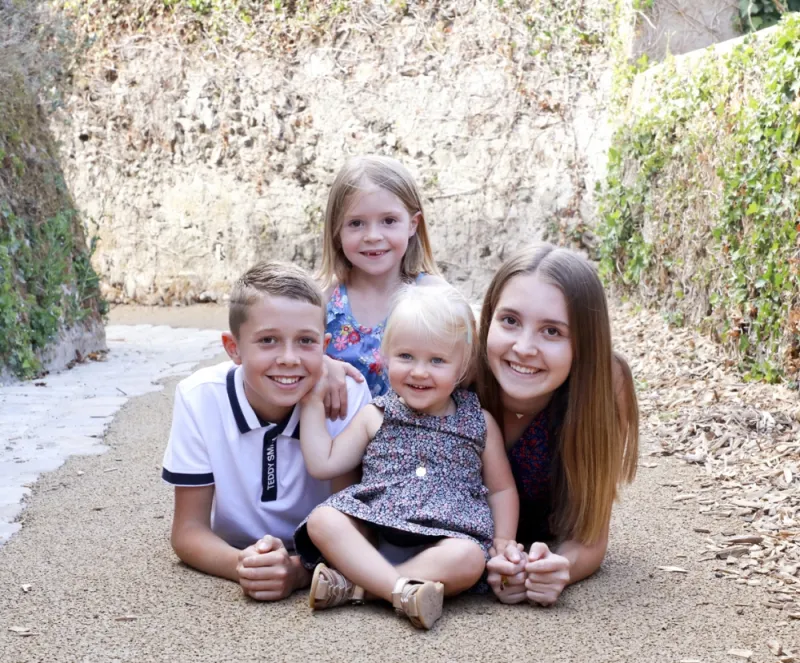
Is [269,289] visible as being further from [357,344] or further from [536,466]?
[536,466]

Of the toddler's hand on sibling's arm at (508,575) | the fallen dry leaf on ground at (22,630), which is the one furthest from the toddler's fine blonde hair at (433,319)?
the fallen dry leaf on ground at (22,630)

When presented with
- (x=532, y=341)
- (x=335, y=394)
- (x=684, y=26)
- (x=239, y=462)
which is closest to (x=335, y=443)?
(x=335, y=394)

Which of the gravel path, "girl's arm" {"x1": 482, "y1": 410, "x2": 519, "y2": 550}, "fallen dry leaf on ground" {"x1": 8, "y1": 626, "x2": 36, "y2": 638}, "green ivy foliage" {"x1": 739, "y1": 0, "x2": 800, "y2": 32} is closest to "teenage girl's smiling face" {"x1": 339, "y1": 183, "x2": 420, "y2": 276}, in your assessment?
"girl's arm" {"x1": 482, "y1": 410, "x2": 519, "y2": 550}

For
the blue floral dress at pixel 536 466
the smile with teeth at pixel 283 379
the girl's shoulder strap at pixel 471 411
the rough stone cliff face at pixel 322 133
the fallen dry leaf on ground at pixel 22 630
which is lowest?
the fallen dry leaf on ground at pixel 22 630

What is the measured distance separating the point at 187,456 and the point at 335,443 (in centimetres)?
42

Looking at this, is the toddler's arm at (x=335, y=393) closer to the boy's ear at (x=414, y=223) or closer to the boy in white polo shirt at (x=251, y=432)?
the boy in white polo shirt at (x=251, y=432)

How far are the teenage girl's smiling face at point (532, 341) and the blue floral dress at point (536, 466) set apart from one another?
19 centimetres

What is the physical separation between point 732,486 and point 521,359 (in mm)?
1423

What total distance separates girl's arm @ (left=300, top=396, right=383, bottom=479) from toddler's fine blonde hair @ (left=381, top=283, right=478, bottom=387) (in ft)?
0.67

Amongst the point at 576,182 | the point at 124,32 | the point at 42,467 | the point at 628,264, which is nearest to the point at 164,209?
the point at 124,32

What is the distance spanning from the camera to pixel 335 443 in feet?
8.95

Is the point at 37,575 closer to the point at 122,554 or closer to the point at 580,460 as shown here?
the point at 122,554

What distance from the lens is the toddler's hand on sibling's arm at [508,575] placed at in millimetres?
2453

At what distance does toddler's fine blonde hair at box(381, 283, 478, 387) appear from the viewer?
2.60 m
